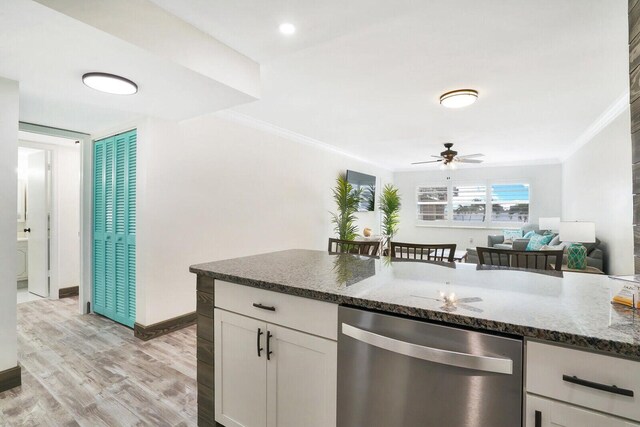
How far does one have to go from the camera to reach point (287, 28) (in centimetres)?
195

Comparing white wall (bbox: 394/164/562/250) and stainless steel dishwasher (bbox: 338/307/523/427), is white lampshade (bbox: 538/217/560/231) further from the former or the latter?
stainless steel dishwasher (bbox: 338/307/523/427)

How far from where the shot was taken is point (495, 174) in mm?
7480

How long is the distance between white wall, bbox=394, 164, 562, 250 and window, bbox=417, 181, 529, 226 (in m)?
0.14

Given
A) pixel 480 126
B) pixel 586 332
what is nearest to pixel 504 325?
pixel 586 332

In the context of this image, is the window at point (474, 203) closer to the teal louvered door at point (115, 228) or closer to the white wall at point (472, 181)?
the white wall at point (472, 181)

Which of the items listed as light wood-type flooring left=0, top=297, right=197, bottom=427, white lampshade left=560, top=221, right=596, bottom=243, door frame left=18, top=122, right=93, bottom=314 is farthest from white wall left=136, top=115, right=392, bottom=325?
white lampshade left=560, top=221, right=596, bottom=243

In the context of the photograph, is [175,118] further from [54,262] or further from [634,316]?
[634,316]

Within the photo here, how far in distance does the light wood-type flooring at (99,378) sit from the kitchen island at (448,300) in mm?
565

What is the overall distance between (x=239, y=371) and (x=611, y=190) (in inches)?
177

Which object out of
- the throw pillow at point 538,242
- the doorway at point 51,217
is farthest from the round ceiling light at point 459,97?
the doorway at point 51,217

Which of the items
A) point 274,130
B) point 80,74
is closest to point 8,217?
point 80,74

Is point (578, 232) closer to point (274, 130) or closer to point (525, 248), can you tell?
point (525, 248)

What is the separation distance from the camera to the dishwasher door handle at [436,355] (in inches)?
34.6

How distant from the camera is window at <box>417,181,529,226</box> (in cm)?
727
